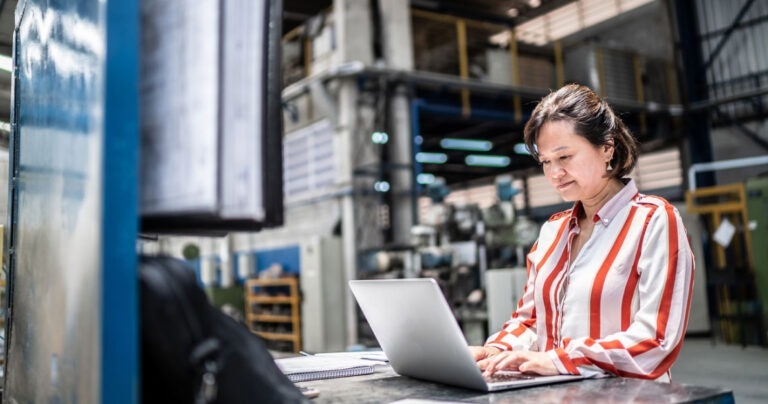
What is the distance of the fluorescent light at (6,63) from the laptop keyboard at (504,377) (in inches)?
49.4

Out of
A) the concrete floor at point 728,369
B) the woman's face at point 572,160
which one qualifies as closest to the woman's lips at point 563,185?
the woman's face at point 572,160

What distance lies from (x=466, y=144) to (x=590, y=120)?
398 inches

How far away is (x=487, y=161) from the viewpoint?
41.4ft

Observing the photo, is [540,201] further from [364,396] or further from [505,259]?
[364,396]

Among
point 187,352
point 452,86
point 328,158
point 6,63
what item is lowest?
point 187,352

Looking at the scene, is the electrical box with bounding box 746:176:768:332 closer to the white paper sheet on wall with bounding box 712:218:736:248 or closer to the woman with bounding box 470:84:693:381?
the white paper sheet on wall with bounding box 712:218:736:248

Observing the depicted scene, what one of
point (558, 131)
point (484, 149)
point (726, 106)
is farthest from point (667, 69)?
point (558, 131)

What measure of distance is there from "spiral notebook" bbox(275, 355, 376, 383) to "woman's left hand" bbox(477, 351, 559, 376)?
0.81 feet

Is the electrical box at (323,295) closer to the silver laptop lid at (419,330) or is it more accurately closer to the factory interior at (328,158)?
Result: the factory interior at (328,158)

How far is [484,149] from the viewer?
449 inches

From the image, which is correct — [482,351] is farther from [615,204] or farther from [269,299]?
[269,299]

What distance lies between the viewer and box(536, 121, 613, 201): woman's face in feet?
4.10

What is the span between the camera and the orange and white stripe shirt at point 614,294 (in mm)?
1076

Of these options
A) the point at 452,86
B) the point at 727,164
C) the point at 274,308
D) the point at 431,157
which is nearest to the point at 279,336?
the point at 274,308
